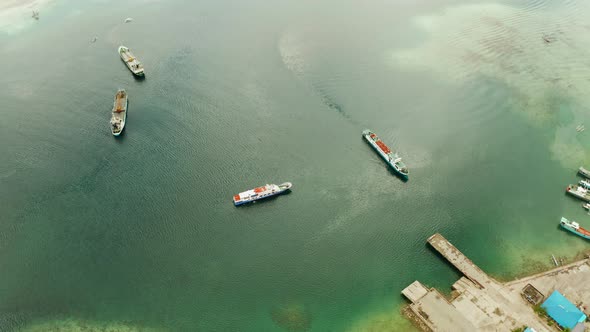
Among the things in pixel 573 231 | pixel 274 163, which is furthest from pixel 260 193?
pixel 573 231

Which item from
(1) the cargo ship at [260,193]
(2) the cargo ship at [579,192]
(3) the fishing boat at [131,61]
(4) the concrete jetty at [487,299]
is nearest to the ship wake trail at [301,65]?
(1) the cargo ship at [260,193]

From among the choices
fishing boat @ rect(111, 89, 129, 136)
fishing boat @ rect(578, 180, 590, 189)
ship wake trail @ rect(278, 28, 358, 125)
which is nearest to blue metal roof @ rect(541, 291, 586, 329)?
fishing boat @ rect(578, 180, 590, 189)

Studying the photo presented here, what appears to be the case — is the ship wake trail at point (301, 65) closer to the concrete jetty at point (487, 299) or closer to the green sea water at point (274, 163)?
the green sea water at point (274, 163)

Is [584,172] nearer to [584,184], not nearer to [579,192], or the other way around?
[584,184]

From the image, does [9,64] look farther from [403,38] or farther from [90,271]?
[403,38]

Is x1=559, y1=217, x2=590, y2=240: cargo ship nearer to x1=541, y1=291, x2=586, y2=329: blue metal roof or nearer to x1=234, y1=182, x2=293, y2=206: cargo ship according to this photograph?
x1=541, y1=291, x2=586, y2=329: blue metal roof

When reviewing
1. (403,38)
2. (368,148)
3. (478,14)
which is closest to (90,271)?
(368,148)
